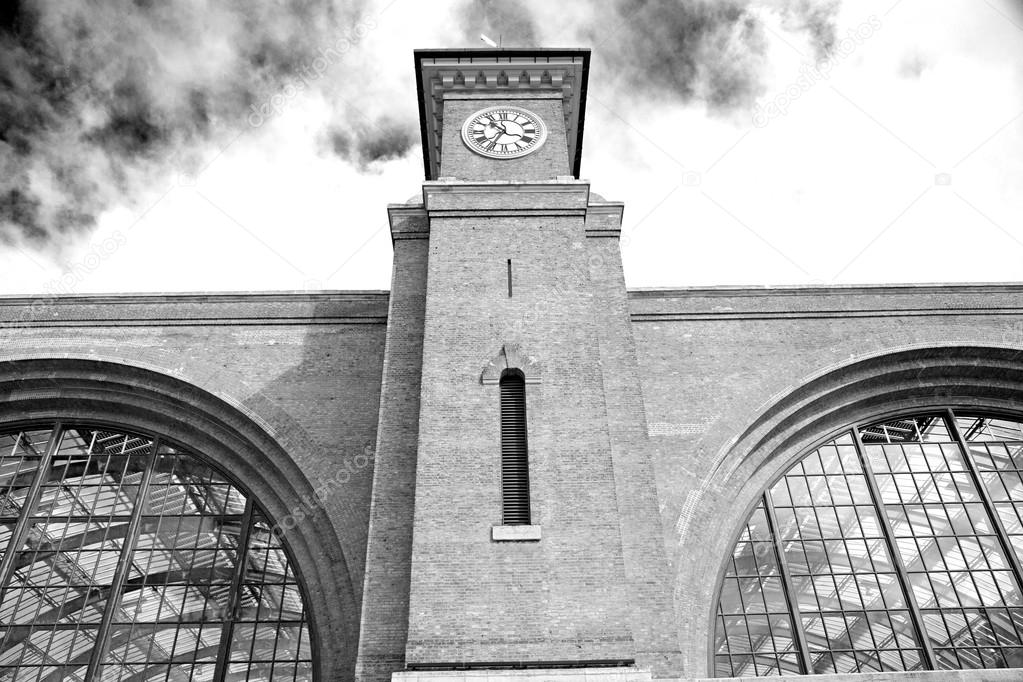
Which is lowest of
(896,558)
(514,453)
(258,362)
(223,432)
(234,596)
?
(234,596)

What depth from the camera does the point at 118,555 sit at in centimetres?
1559

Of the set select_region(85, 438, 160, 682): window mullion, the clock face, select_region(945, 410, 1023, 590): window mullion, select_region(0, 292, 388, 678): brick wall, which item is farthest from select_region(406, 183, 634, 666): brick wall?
select_region(945, 410, 1023, 590): window mullion

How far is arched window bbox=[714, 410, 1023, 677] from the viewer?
49.1ft

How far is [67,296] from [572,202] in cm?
1055

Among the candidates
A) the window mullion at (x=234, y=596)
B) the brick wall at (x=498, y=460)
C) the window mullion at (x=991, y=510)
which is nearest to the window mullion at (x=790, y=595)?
the window mullion at (x=991, y=510)

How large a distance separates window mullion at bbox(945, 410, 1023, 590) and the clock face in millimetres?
10551

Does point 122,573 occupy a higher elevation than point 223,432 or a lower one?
lower

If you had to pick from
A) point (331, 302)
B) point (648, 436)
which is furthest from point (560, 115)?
point (648, 436)

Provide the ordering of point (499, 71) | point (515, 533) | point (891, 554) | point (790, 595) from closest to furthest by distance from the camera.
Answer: point (515, 533) → point (790, 595) → point (891, 554) → point (499, 71)

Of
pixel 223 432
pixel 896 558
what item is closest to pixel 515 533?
pixel 223 432

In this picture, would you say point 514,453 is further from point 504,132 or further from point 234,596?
point 504,132

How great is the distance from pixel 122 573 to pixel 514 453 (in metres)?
7.45

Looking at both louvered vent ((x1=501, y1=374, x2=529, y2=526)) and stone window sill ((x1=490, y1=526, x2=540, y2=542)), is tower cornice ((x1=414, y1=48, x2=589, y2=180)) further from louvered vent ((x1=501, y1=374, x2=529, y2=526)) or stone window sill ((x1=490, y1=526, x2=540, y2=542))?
stone window sill ((x1=490, y1=526, x2=540, y2=542))

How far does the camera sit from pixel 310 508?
14789mm
